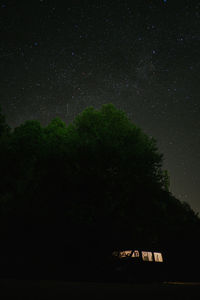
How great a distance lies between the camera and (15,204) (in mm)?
14781

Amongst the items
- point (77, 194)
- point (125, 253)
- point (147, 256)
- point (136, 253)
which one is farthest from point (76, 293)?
point (147, 256)

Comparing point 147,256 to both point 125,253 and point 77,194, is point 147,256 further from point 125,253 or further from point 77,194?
point 77,194

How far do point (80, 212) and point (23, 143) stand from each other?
581 centimetres

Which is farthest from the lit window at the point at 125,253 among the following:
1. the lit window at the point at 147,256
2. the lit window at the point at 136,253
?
the lit window at the point at 147,256

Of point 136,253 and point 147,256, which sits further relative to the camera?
point 147,256

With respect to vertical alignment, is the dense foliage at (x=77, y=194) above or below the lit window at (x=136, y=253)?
above

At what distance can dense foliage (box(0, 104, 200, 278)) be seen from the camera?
617 inches

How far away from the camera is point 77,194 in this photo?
15836mm

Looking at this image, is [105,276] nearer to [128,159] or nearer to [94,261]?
[94,261]

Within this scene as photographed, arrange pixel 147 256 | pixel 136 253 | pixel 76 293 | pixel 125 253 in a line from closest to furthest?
pixel 76 293 < pixel 125 253 < pixel 136 253 < pixel 147 256

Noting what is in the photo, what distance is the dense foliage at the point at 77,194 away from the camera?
1568cm

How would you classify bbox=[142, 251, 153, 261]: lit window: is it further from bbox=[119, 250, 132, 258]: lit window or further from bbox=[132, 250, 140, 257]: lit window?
bbox=[119, 250, 132, 258]: lit window

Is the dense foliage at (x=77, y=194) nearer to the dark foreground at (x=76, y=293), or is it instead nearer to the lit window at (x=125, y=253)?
the lit window at (x=125, y=253)

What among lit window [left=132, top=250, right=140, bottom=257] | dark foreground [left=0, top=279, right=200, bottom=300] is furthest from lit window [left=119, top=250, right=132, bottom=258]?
dark foreground [left=0, top=279, right=200, bottom=300]
